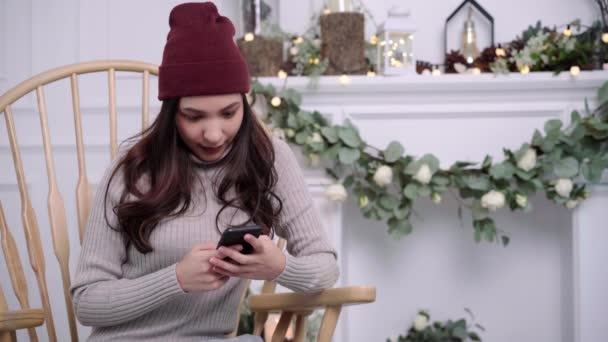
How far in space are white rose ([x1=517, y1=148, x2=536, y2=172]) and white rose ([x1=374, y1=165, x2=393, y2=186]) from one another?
1.30 feet

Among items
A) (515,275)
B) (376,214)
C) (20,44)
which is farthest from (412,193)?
(20,44)

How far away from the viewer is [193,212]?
55.1 inches

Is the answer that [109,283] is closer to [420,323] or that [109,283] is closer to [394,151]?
[394,151]

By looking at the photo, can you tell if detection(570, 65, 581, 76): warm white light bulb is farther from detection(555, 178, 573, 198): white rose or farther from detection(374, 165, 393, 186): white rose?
detection(374, 165, 393, 186): white rose

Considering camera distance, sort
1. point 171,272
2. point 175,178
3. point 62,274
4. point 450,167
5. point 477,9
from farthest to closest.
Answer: point 477,9 < point 450,167 < point 62,274 < point 175,178 < point 171,272

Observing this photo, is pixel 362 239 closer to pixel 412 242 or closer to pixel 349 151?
pixel 412 242

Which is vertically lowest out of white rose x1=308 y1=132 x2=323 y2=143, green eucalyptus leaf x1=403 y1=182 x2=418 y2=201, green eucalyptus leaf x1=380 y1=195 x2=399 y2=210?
green eucalyptus leaf x1=380 y1=195 x2=399 y2=210

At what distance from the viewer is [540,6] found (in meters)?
2.58

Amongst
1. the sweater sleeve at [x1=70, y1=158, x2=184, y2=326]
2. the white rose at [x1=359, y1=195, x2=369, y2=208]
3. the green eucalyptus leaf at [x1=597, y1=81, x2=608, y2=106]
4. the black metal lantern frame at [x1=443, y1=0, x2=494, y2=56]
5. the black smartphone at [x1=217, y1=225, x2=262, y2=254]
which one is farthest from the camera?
the black metal lantern frame at [x1=443, y1=0, x2=494, y2=56]

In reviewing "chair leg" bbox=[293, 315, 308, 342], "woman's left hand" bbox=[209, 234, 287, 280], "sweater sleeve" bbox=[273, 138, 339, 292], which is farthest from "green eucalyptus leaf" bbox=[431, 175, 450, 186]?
"woman's left hand" bbox=[209, 234, 287, 280]

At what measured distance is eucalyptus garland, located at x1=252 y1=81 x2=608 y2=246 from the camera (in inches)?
91.7

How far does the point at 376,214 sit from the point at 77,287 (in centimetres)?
127

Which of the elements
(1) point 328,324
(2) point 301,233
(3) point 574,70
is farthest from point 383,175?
(1) point 328,324

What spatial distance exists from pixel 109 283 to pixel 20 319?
0.57ft
